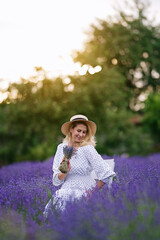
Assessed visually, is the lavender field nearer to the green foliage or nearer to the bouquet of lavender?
the bouquet of lavender

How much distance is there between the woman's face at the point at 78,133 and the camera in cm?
460

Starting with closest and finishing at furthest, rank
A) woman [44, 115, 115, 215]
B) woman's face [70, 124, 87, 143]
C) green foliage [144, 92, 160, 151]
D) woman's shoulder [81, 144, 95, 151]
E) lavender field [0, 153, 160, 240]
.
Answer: lavender field [0, 153, 160, 240], woman [44, 115, 115, 215], woman's shoulder [81, 144, 95, 151], woman's face [70, 124, 87, 143], green foliage [144, 92, 160, 151]

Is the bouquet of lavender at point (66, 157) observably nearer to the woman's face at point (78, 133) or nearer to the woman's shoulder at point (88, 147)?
the woman's shoulder at point (88, 147)

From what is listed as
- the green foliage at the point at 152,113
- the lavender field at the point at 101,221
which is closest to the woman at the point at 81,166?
the lavender field at the point at 101,221

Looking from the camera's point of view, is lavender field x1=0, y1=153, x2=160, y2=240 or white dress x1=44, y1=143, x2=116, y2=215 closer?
lavender field x1=0, y1=153, x2=160, y2=240

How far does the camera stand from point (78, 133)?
4598 mm

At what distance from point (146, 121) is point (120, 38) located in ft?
35.3

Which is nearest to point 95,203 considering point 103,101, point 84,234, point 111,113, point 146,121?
point 84,234

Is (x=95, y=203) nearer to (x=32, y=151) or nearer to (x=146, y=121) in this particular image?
(x=32, y=151)

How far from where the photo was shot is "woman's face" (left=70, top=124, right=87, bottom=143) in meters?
4.60

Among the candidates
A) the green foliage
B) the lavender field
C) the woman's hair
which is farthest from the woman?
the green foliage

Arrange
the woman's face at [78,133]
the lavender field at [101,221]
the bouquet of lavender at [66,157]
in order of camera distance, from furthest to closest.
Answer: the woman's face at [78,133] → the bouquet of lavender at [66,157] → the lavender field at [101,221]

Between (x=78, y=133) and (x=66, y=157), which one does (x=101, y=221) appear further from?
(x=78, y=133)

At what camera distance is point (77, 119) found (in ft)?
15.2
